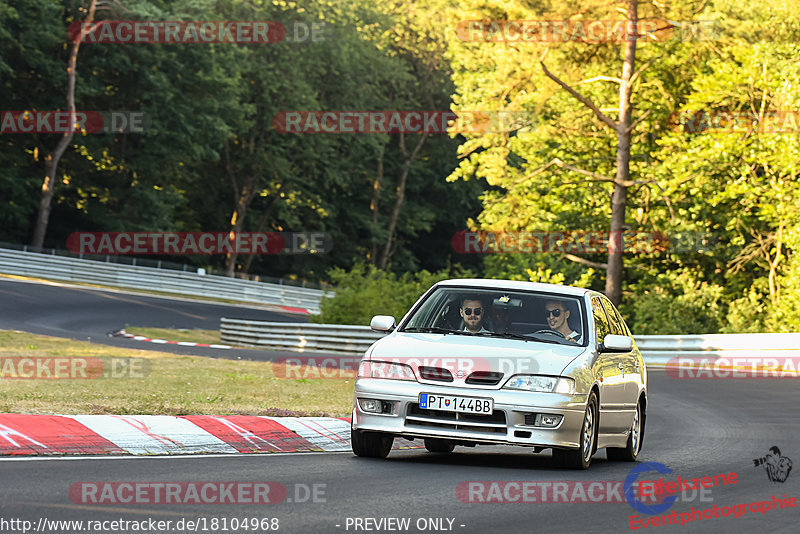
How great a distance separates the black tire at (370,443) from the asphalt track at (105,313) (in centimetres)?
1718

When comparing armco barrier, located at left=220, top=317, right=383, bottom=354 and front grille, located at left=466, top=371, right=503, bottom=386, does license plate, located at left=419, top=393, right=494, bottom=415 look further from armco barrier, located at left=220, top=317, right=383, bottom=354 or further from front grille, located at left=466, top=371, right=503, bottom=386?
armco barrier, located at left=220, top=317, right=383, bottom=354

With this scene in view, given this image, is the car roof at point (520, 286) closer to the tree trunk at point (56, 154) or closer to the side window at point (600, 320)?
the side window at point (600, 320)

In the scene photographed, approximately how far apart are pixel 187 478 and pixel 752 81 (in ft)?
111

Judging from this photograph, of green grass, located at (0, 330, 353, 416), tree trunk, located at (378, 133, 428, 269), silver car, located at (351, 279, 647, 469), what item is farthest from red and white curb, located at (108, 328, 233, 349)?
tree trunk, located at (378, 133, 428, 269)

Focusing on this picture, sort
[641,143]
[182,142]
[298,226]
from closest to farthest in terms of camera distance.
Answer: [641,143] < [182,142] < [298,226]

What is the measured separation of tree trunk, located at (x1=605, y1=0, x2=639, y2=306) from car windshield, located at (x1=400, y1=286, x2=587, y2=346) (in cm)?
2978

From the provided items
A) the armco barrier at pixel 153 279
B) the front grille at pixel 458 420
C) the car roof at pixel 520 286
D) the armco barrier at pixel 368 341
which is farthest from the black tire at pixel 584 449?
the armco barrier at pixel 153 279

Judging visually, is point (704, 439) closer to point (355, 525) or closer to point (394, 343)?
point (394, 343)

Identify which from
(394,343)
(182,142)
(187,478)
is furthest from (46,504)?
(182,142)

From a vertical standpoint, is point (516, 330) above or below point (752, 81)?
below

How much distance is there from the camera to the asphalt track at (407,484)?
25.4 ft

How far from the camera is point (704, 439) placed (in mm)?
15508

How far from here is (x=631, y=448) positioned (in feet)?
42.1

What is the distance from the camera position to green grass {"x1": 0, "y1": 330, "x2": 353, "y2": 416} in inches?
538
